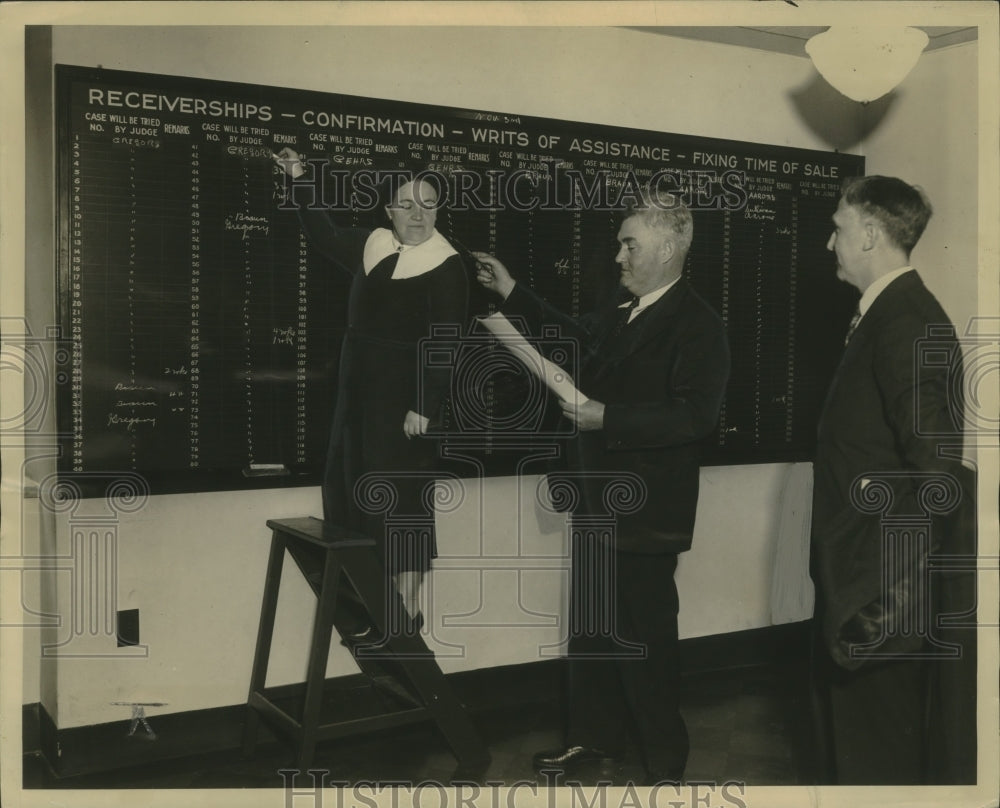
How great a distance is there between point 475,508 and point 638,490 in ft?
1.51

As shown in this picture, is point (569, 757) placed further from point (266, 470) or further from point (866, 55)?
point (866, 55)

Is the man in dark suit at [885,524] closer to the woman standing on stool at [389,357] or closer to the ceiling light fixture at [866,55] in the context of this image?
the ceiling light fixture at [866,55]

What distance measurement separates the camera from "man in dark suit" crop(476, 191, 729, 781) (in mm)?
2357

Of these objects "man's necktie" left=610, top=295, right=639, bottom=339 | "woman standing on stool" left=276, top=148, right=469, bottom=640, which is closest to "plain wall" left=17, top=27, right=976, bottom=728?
"woman standing on stool" left=276, top=148, right=469, bottom=640

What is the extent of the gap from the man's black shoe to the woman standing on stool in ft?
1.76

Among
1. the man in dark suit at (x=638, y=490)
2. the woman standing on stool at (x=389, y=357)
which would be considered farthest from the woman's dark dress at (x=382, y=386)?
the man in dark suit at (x=638, y=490)

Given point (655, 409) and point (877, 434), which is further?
point (655, 409)

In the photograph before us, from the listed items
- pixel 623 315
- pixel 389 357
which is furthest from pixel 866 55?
pixel 389 357

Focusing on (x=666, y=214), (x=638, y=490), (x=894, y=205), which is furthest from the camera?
(x=666, y=214)

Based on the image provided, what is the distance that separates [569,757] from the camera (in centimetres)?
240

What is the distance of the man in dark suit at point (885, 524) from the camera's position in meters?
2.17

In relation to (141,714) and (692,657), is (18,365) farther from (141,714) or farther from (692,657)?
(692,657)

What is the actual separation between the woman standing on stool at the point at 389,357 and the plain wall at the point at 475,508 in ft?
0.50

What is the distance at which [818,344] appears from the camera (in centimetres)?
273
